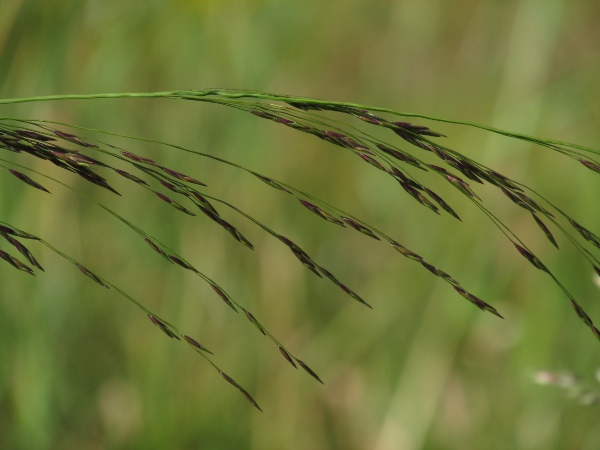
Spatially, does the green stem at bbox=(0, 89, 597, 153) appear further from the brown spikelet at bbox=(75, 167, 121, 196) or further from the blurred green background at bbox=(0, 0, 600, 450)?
the blurred green background at bbox=(0, 0, 600, 450)

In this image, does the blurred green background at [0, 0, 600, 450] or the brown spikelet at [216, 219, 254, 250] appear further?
the blurred green background at [0, 0, 600, 450]

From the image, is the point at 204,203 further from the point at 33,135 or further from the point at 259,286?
the point at 259,286

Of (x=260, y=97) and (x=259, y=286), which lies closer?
(x=260, y=97)

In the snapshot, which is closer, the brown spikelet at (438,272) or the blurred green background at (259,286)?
the brown spikelet at (438,272)

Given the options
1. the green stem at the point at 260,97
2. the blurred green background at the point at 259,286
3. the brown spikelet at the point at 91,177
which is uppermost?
the green stem at the point at 260,97

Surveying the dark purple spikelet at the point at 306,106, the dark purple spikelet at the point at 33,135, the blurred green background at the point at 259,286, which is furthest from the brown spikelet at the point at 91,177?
the blurred green background at the point at 259,286

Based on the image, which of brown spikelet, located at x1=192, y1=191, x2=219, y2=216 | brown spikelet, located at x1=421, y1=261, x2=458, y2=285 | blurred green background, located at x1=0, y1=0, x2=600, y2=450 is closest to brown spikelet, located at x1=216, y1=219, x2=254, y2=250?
brown spikelet, located at x1=192, y1=191, x2=219, y2=216

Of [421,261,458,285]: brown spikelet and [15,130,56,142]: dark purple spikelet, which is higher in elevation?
[15,130,56,142]: dark purple spikelet

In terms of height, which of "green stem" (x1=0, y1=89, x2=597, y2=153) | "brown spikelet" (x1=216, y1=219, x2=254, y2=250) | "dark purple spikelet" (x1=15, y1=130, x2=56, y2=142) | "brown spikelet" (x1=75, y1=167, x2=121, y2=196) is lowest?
"brown spikelet" (x1=216, y1=219, x2=254, y2=250)

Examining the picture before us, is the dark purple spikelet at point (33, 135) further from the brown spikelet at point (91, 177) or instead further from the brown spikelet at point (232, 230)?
the brown spikelet at point (232, 230)

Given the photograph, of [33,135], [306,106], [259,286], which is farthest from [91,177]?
[259,286]
